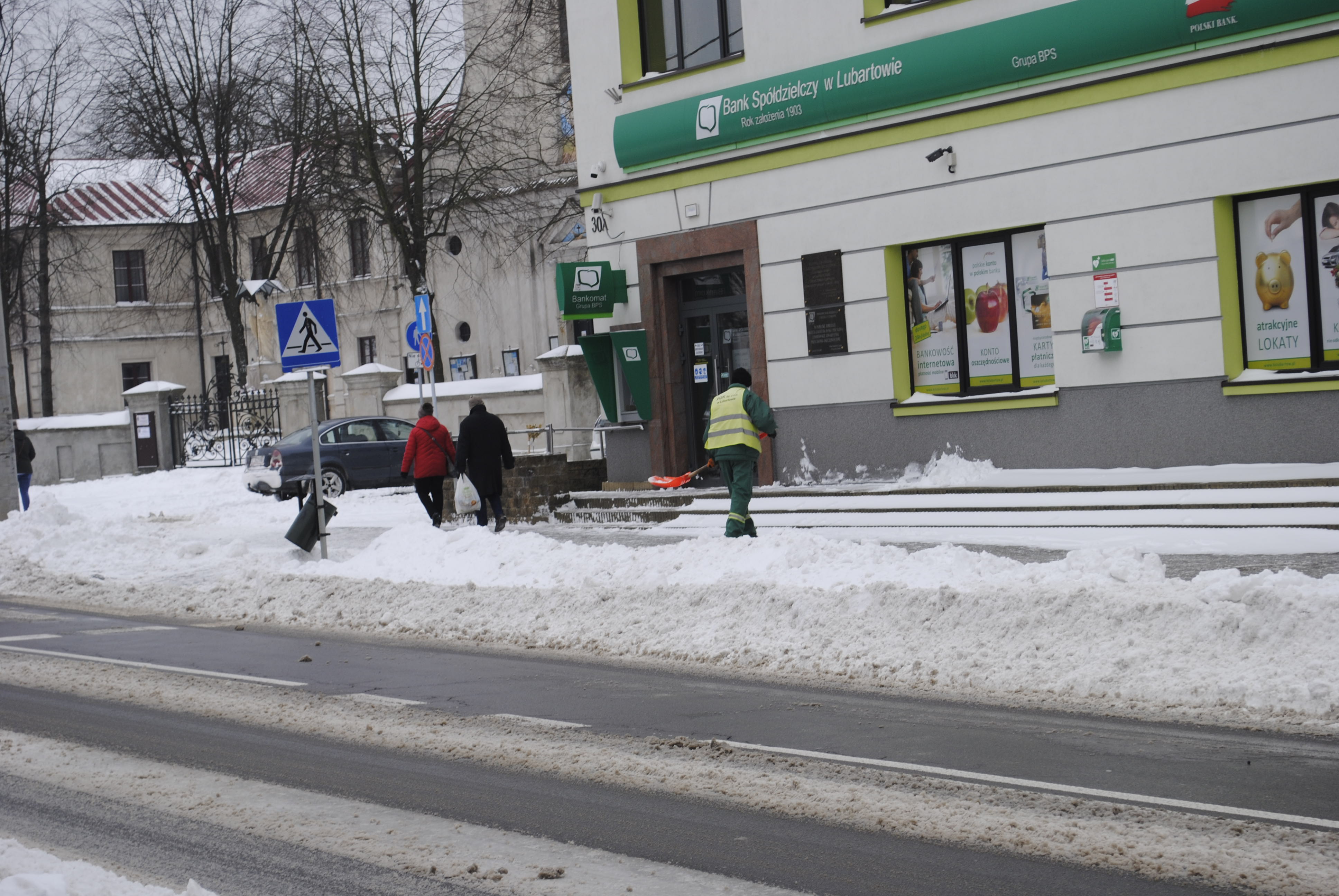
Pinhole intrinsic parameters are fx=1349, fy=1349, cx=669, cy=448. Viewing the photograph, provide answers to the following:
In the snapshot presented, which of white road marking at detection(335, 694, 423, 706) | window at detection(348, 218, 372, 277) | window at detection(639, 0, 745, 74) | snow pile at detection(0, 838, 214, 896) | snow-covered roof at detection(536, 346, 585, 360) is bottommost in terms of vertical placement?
white road marking at detection(335, 694, 423, 706)

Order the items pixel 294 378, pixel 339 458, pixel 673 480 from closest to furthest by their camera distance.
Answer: pixel 673 480 < pixel 339 458 < pixel 294 378

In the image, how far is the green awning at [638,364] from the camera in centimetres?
1892

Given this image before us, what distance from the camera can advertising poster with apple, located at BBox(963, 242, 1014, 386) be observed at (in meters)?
15.9

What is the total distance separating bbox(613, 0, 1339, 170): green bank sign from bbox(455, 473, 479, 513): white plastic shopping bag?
16.7 ft

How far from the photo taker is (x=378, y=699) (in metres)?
8.58

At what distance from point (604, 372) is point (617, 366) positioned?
211 millimetres

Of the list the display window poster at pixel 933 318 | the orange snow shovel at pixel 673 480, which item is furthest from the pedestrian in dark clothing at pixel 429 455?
the display window poster at pixel 933 318

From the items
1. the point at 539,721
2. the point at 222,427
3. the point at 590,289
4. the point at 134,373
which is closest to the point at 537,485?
the point at 590,289

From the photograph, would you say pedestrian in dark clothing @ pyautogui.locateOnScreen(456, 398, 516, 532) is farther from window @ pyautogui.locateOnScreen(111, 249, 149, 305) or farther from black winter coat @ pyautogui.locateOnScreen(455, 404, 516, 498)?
window @ pyautogui.locateOnScreen(111, 249, 149, 305)

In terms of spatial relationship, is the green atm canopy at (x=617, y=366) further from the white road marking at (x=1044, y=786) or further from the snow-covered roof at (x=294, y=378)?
the snow-covered roof at (x=294, y=378)

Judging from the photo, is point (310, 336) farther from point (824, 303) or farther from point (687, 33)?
point (687, 33)

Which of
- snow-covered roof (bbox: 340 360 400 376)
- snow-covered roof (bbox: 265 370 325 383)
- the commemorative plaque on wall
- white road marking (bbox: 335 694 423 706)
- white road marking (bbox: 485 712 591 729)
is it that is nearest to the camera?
white road marking (bbox: 485 712 591 729)

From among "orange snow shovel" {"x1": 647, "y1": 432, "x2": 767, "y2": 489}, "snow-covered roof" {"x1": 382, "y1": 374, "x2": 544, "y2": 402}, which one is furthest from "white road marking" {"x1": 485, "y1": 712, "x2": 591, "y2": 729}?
"snow-covered roof" {"x1": 382, "y1": 374, "x2": 544, "y2": 402}

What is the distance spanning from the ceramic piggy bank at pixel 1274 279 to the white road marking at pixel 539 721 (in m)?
9.60
